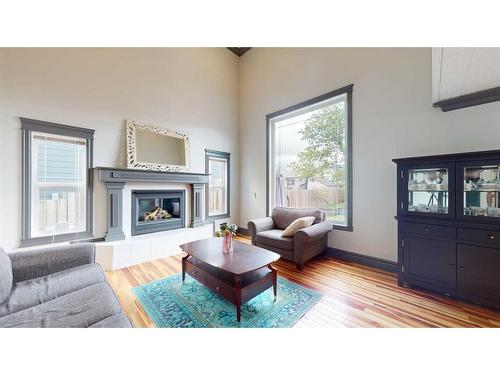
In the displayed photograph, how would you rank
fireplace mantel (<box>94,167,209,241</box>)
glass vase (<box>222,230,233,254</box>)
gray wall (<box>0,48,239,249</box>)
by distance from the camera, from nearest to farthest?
1. glass vase (<box>222,230,233,254</box>)
2. gray wall (<box>0,48,239,249</box>)
3. fireplace mantel (<box>94,167,209,241</box>)

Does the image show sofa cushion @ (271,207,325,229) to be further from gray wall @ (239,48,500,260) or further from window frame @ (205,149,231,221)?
window frame @ (205,149,231,221)

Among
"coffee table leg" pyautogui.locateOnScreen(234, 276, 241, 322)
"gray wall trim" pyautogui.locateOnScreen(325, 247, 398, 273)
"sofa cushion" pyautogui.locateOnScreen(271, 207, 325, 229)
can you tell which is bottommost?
"gray wall trim" pyautogui.locateOnScreen(325, 247, 398, 273)

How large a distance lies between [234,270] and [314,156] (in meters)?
2.68

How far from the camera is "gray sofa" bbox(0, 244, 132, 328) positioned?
1161 millimetres

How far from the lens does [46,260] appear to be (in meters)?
1.73

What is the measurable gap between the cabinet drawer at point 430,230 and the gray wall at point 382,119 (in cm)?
48

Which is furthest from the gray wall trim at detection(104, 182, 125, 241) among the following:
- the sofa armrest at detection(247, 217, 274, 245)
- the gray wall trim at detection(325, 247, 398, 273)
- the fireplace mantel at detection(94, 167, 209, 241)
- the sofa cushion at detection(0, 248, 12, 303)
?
the gray wall trim at detection(325, 247, 398, 273)

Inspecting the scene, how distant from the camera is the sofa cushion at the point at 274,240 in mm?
2885

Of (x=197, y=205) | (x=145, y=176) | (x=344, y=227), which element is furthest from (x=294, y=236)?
(x=145, y=176)

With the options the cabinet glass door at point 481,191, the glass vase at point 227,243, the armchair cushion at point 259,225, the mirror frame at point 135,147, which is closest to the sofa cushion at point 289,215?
the armchair cushion at point 259,225

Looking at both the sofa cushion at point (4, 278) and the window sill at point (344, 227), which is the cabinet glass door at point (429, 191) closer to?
the window sill at point (344, 227)

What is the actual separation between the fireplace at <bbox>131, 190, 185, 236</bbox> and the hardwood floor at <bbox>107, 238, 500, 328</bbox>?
2.65ft
